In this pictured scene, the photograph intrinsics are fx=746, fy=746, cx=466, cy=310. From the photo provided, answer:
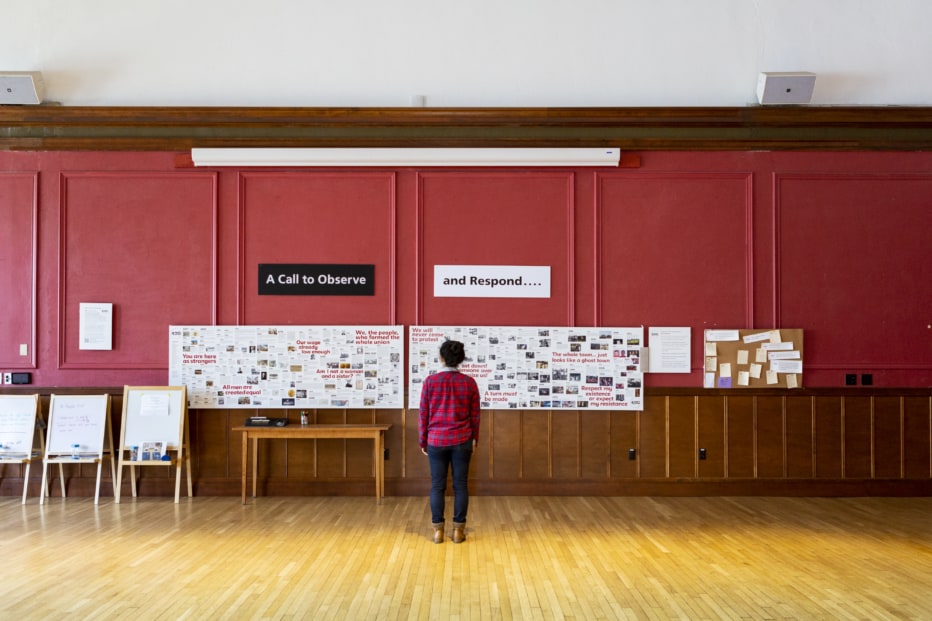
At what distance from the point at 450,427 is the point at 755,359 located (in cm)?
337

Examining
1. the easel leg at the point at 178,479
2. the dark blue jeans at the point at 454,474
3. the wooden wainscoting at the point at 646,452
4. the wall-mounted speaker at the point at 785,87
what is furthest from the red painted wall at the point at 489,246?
the dark blue jeans at the point at 454,474

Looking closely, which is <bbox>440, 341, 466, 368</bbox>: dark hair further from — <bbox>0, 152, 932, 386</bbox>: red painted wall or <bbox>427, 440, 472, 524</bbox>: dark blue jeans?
<bbox>0, 152, 932, 386</bbox>: red painted wall

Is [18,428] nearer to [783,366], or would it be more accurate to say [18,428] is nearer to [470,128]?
[470,128]

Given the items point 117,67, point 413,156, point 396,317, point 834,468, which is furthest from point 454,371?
point 117,67

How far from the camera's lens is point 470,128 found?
698cm

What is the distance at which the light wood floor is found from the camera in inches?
153

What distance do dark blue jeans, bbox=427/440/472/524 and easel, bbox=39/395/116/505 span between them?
329 cm

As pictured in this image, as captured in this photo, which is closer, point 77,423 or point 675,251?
point 77,423

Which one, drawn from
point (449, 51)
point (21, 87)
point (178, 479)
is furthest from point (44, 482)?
point (449, 51)

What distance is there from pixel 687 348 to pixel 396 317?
8.99 feet

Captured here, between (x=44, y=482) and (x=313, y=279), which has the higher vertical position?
(x=313, y=279)

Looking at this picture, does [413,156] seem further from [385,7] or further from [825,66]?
[825,66]

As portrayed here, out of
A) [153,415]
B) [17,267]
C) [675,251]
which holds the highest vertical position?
[675,251]

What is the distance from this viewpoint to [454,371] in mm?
5180
